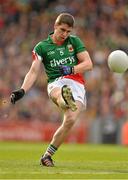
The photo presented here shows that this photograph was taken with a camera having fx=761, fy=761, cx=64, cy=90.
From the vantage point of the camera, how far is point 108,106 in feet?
86.3

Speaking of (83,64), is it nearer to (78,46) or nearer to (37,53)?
(78,46)

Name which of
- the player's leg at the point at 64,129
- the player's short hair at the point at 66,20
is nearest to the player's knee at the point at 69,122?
the player's leg at the point at 64,129

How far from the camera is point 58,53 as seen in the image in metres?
12.9

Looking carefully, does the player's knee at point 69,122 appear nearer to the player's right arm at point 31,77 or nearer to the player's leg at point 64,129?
the player's leg at point 64,129

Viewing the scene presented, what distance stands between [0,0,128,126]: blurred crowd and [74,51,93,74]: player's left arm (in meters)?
12.3

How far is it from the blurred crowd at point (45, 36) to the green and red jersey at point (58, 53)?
12.1m

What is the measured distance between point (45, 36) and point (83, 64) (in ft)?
53.6

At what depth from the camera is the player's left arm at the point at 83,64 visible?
1250 centimetres

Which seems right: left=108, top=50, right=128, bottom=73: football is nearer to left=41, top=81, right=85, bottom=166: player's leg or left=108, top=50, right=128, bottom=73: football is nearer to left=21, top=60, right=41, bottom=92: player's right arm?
left=41, top=81, right=85, bottom=166: player's leg

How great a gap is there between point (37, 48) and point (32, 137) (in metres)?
13.7

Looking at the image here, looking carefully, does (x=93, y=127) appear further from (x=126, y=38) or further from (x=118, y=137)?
(x=126, y=38)

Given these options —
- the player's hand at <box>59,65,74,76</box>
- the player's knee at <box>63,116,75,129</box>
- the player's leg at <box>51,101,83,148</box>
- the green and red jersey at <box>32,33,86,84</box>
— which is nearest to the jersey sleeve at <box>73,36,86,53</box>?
the green and red jersey at <box>32,33,86,84</box>

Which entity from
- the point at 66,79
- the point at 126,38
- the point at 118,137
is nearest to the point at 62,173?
the point at 66,79

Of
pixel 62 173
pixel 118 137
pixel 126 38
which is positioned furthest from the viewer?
pixel 126 38
